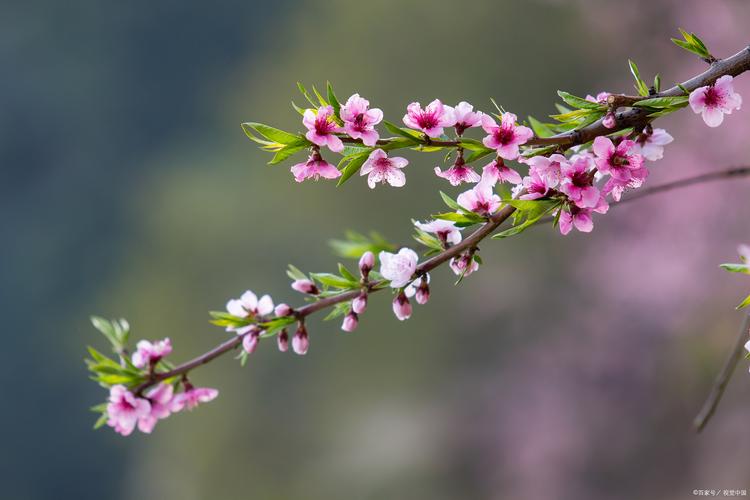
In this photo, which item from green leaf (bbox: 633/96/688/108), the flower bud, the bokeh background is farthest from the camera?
the bokeh background

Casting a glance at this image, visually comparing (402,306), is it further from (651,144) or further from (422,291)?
(651,144)

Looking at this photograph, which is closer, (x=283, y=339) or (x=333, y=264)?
(x=283, y=339)

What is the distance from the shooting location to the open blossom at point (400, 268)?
1.79ft

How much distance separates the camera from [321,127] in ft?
1.66

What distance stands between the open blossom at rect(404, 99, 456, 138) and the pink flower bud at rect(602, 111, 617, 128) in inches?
4.1

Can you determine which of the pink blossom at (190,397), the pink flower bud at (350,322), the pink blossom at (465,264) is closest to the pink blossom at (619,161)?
the pink blossom at (465,264)

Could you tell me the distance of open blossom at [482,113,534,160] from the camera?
492 millimetres

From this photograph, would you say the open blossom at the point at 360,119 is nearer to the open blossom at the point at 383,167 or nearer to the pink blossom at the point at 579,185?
the open blossom at the point at 383,167

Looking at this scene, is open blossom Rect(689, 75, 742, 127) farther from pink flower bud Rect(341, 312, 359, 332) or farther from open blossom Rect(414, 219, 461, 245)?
pink flower bud Rect(341, 312, 359, 332)

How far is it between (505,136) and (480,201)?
0.08 m

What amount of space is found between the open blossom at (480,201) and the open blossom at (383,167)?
0.06 meters

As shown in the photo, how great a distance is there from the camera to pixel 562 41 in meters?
3.83

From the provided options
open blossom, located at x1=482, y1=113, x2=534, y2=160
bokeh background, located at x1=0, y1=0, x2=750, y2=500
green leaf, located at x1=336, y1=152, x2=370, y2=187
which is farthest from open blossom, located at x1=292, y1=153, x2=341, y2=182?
bokeh background, located at x1=0, y1=0, x2=750, y2=500

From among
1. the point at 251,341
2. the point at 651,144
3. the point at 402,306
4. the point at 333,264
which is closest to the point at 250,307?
the point at 251,341
